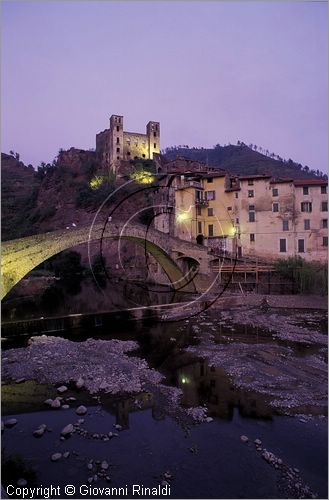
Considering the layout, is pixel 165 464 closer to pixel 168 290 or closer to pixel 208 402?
pixel 208 402

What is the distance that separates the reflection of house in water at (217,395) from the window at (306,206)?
21.9 m

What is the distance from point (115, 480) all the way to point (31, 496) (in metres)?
1.54

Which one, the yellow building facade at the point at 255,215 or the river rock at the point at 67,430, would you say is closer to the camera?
the river rock at the point at 67,430

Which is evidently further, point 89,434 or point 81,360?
point 81,360

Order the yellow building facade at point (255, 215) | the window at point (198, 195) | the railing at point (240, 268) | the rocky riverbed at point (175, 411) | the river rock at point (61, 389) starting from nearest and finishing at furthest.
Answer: the rocky riverbed at point (175, 411) < the river rock at point (61, 389) < the railing at point (240, 268) < the yellow building facade at point (255, 215) < the window at point (198, 195)

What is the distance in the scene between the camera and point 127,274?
4288 cm

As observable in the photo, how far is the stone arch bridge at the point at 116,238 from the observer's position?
1550 centimetres

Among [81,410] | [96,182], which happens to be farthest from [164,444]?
[96,182]

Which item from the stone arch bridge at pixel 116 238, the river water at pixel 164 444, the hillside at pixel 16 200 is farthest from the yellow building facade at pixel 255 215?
the hillside at pixel 16 200

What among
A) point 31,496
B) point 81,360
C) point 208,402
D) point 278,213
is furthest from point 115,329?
point 278,213

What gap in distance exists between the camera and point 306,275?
2389 cm

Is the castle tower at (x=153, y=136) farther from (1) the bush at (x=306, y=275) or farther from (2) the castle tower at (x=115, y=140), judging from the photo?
(1) the bush at (x=306, y=275)

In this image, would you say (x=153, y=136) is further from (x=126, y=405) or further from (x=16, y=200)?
(x=126, y=405)

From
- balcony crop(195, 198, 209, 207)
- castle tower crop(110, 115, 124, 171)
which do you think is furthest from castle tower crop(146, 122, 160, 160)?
balcony crop(195, 198, 209, 207)
